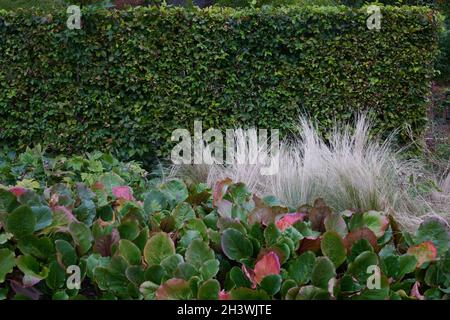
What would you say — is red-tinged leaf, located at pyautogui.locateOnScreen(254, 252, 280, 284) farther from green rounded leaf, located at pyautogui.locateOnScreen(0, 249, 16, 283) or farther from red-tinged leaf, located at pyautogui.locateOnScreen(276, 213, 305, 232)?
green rounded leaf, located at pyautogui.locateOnScreen(0, 249, 16, 283)

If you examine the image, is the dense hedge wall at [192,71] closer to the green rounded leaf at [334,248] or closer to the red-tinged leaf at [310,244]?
the red-tinged leaf at [310,244]

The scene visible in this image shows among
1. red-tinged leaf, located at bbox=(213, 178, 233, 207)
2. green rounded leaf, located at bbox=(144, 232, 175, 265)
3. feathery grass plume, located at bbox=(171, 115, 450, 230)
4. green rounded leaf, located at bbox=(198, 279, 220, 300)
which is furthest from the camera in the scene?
feathery grass plume, located at bbox=(171, 115, 450, 230)

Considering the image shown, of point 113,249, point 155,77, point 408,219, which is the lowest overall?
point 408,219

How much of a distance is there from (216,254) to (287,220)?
0.35 meters

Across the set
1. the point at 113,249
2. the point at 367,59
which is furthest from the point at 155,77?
the point at 113,249

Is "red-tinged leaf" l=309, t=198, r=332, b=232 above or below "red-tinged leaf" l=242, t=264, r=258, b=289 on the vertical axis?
above

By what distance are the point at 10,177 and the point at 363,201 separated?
2794mm

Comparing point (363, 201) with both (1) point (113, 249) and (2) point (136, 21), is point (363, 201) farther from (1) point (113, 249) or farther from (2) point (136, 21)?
(2) point (136, 21)

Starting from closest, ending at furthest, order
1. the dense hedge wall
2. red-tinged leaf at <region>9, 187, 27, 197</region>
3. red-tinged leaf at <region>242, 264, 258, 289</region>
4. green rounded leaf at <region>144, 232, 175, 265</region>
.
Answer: red-tinged leaf at <region>242, 264, 258, 289</region> < green rounded leaf at <region>144, 232, 175, 265</region> < red-tinged leaf at <region>9, 187, 27, 197</region> < the dense hedge wall

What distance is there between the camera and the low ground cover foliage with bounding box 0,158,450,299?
178cm

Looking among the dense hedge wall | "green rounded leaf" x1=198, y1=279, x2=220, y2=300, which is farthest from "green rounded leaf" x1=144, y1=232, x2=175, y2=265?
the dense hedge wall

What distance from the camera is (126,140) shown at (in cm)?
583

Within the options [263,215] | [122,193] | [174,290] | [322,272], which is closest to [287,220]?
[263,215]

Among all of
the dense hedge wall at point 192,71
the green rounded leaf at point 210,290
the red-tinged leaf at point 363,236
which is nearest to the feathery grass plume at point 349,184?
the dense hedge wall at point 192,71
